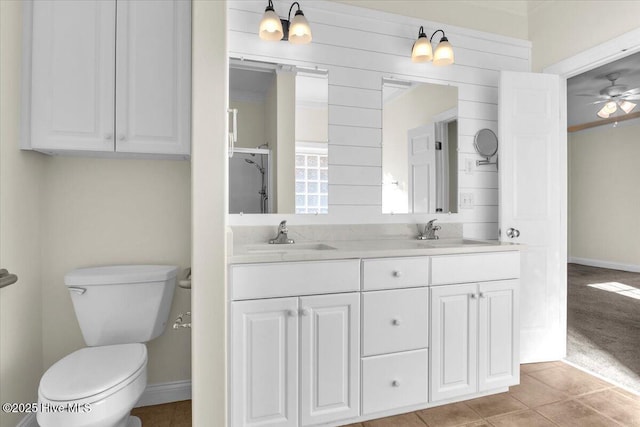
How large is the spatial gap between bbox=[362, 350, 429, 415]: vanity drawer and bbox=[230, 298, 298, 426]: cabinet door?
1.26 feet

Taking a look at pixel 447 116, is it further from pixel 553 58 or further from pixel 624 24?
pixel 624 24

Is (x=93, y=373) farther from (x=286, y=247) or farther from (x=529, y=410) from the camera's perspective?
(x=529, y=410)

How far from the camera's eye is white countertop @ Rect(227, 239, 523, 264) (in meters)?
1.66

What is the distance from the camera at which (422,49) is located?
2395 millimetres

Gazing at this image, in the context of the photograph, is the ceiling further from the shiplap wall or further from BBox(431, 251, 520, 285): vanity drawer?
BBox(431, 251, 520, 285): vanity drawer

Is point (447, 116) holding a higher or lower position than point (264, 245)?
higher

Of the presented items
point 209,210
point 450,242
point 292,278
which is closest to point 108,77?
point 209,210

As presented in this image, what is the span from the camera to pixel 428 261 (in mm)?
1914

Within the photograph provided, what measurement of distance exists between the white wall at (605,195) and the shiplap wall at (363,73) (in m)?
5.30

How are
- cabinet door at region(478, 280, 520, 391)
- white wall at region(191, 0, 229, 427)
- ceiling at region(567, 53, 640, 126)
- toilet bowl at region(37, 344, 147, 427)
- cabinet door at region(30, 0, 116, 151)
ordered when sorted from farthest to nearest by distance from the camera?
ceiling at region(567, 53, 640, 126)
cabinet door at region(478, 280, 520, 391)
cabinet door at region(30, 0, 116, 151)
white wall at region(191, 0, 229, 427)
toilet bowl at region(37, 344, 147, 427)

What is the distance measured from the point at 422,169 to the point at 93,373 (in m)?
2.25

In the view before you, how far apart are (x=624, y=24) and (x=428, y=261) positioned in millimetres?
2021

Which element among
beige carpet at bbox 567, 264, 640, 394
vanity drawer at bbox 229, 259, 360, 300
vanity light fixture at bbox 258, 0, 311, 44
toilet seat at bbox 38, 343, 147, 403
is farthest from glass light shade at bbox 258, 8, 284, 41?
beige carpet at bbox 567, 264, 640, 394

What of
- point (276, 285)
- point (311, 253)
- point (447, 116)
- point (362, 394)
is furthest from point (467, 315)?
point (447, 116)
